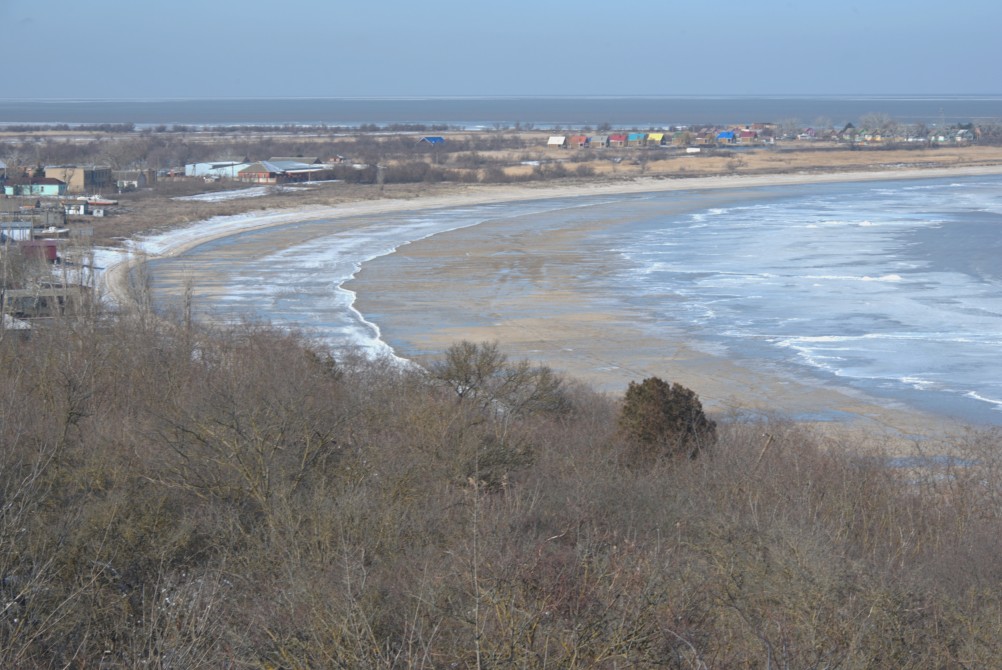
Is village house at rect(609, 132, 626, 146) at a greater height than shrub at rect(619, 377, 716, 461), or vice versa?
village house at rect(609, 132, 626, 146)

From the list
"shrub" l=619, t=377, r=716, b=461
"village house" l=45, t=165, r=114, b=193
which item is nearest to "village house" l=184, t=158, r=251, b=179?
"village house" l=45, t=165, r=114, b=193

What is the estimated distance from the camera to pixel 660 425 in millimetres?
13906

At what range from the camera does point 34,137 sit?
12225 centimetres

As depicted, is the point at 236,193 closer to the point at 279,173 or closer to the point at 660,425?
the point at 279,173

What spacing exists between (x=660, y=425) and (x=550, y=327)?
1235cm

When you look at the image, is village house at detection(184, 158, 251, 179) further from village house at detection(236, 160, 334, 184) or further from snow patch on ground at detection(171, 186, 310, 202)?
snow patch on ground at detection(171, 186, 310, 202)

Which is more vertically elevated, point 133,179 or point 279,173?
point 279,173

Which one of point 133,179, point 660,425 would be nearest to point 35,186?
point 133,179

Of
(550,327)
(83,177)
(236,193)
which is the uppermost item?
(83,177)

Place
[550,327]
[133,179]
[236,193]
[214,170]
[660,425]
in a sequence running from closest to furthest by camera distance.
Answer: [660,425] < [550,327] < [236,193] < [133,179] < [214,170]

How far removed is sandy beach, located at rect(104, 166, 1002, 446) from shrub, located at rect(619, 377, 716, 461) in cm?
412

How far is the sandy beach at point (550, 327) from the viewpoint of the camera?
758 inches

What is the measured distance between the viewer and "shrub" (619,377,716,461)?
44.7ft

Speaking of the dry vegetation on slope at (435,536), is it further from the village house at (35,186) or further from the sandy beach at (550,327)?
the village house at (35,186)
